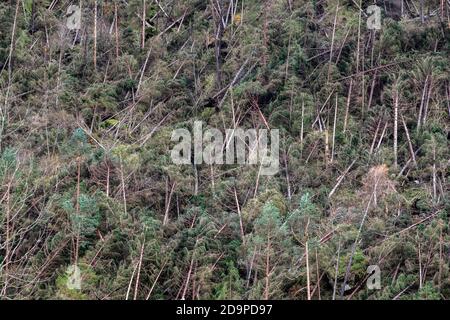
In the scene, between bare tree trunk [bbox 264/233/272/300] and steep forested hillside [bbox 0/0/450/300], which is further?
steep forested hillside [bbox 0/0/450/300]

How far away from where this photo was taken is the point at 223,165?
12.2 m

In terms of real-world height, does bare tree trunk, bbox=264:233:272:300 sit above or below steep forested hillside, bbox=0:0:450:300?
below

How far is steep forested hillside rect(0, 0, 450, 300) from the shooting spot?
33.0ft

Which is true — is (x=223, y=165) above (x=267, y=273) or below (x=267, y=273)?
above

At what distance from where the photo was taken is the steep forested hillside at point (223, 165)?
10.1 m

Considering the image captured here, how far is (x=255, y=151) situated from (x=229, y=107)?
1225mm

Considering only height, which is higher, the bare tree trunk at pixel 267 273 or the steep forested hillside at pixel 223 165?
the steep forested hillside at pixel 223 165

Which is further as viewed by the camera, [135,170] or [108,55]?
[108,55]

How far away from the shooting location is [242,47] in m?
14.2

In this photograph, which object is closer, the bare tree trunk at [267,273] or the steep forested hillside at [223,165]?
the bare tree trunk at [267,273]

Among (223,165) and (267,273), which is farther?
(223,165)


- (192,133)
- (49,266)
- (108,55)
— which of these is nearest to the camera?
(49,266)

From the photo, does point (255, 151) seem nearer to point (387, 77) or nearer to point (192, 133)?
point (192, 133)
